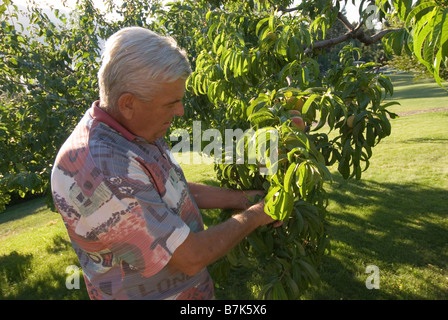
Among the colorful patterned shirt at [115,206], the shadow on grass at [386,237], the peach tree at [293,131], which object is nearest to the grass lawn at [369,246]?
the shadow on grass at [386,237]

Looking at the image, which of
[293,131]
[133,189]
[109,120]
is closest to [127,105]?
[109,120]

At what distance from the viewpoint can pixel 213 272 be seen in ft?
7.18

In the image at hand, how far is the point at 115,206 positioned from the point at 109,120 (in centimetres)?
35

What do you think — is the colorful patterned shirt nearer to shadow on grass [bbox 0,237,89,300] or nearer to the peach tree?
the peach tree

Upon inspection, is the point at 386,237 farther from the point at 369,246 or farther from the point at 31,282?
the point at 31,282

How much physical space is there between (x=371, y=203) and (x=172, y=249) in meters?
5.74

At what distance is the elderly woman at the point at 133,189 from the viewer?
123cm

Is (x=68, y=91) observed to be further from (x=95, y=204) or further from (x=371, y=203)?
(x=371, y=203)

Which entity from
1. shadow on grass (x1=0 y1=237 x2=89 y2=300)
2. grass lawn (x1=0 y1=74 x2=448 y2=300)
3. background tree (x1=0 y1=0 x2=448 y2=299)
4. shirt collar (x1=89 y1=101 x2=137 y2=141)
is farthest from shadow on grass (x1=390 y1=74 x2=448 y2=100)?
shirt collar (x1=89 y1=101 x2=137 y2=141)

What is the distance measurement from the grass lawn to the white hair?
1.34 m

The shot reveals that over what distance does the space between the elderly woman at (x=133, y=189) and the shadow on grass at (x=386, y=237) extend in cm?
268

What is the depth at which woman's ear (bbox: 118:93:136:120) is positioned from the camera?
1.35 meters

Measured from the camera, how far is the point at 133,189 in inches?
48.3
